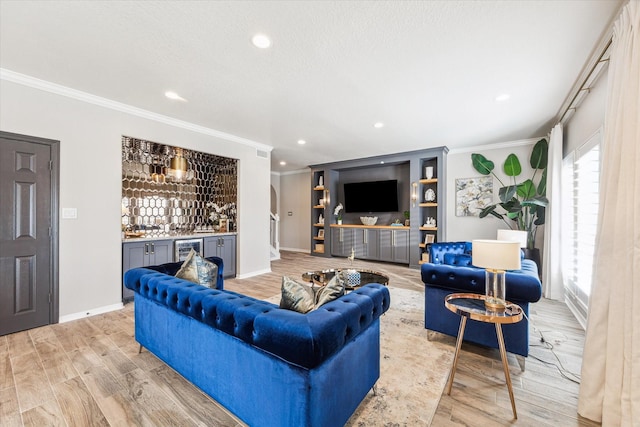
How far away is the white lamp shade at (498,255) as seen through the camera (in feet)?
6.19

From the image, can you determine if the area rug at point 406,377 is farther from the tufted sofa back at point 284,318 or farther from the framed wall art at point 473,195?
the framed wall art at point 473,195

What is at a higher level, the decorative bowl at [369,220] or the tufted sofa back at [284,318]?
the decorative bowl at [369,220]

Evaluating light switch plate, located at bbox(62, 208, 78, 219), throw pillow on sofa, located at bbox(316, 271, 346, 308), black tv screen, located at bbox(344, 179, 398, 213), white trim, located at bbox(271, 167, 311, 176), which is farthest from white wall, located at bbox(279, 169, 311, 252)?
throw pillow on sofa, located at bbox(316, 271, 346, 308)

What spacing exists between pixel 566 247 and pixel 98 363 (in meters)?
5.95

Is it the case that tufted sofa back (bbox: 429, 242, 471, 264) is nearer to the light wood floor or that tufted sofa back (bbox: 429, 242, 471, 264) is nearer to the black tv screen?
the light wood floor

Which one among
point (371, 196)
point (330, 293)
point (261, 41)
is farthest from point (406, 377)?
point (371, 196)

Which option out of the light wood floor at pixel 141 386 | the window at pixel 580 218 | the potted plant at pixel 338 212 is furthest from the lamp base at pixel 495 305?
the potted plant at pixel 338 212

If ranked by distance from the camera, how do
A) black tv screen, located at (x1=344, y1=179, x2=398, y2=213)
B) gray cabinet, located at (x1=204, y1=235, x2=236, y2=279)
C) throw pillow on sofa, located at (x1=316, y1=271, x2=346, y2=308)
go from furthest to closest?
black tv screen, located at (x1=344, y1=179, x2=398, y2=213) < gray cabinet, located at (x1=204, y1=235, x2=236, y2=279) < throw pillow on sofa, located at (x1=316, y1=271, x2=346, y2=308)

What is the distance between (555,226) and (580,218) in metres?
0.69

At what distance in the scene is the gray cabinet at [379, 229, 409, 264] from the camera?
256 inches

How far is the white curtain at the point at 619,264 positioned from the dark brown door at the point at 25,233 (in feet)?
16.3

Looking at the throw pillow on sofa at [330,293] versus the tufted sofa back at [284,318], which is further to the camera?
the throw pillow on sofa at [330,293]

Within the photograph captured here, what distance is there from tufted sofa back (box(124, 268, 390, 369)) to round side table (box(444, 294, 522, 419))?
1.93ft

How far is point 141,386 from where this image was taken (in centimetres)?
199
